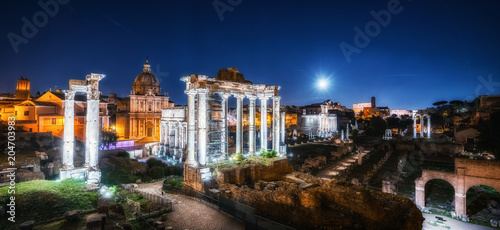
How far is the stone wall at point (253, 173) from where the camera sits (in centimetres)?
1572

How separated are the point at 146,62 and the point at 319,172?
3938 centimetres

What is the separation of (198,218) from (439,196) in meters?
21.4

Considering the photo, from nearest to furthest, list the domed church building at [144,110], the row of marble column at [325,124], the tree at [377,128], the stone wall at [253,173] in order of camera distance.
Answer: the stone wall at [253,173]
the domed church building at [144,110]
the tree at [377,128]
the row of marble column at [325,124]

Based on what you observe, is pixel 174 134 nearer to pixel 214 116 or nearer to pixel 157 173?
pixel 157 173

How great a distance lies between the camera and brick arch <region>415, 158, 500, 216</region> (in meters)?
16.7

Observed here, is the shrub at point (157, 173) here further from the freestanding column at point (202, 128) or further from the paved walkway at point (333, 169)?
the paved walkway at point (333, 169)

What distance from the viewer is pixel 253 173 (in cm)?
1727

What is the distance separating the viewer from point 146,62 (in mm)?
48656

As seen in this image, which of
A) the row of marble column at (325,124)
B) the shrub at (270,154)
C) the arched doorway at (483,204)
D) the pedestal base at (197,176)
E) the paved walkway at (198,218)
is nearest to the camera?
the paved walkway at (198,218)

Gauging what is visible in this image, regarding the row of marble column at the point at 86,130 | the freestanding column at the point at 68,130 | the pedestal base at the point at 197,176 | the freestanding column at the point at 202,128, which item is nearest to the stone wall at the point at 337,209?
the pedestal base at the point at 197,176

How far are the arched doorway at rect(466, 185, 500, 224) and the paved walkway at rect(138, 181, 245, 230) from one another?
664 inches

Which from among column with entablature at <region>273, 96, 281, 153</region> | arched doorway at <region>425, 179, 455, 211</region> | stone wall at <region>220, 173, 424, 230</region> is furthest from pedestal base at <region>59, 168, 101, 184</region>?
arched doorway at <region>425, 179, 455, 211</region>

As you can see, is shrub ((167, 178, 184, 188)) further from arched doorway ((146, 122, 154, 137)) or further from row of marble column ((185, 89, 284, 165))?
arched doorway ((146, 122, 154, 137))

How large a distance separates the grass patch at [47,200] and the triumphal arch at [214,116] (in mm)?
5789
